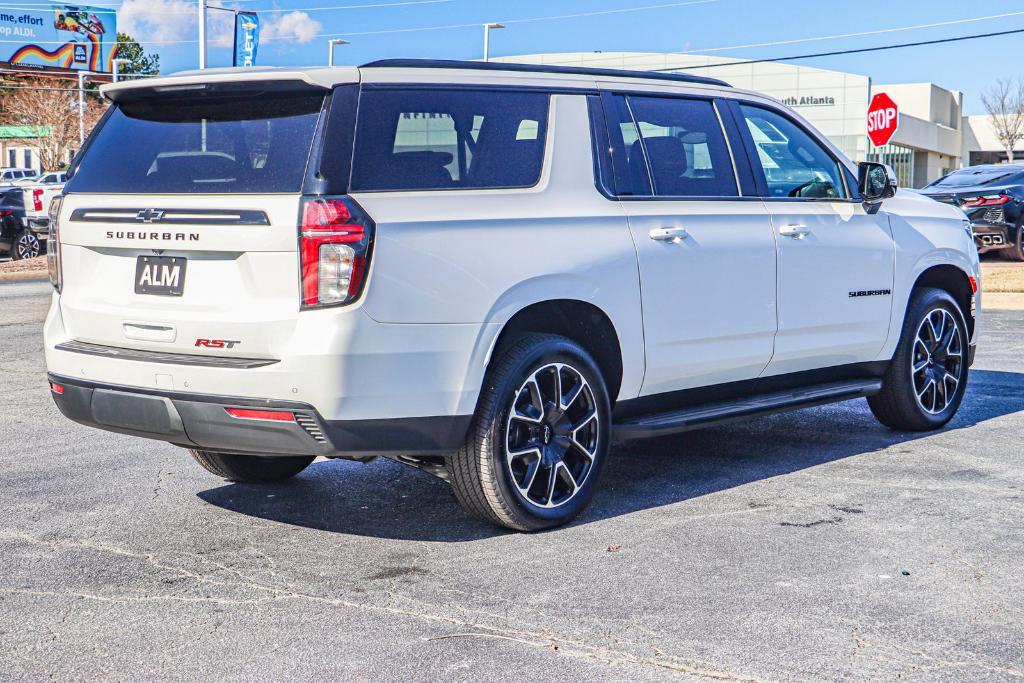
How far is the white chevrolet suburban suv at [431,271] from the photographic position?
4.66m

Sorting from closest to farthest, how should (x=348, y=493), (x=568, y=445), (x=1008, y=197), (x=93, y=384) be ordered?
(x=93, y=384), (x=568, y=445), (x=348, y=493), (x=1008, y=197)

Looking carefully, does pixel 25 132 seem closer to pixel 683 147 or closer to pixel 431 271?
pixel 683 147

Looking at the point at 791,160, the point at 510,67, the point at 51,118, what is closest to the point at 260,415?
the point at 510,67

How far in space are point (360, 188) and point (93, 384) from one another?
54.9 inches

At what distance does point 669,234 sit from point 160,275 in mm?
2308

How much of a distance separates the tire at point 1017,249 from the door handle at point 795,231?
1616 centimetres

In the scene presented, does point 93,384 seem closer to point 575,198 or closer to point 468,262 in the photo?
point 468,262

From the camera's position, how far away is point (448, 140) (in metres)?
5.12

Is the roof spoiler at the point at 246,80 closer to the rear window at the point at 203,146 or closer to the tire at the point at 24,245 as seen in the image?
the rear window at the point at 203,146

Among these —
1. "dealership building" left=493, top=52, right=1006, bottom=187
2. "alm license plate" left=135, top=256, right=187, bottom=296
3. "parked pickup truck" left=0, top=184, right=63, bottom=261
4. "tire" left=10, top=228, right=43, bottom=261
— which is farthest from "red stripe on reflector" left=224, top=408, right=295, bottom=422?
"dealership building" left=493, top=52, right=1006, bottom=187

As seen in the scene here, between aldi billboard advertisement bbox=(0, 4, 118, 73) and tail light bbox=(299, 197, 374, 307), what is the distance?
8517 cm

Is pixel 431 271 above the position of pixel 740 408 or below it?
above

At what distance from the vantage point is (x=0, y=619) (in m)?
4.21

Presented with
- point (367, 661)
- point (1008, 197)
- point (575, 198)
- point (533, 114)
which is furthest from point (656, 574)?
point (1008, 197)
